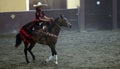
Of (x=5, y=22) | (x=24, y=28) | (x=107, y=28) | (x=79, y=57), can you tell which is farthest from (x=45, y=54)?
(x=107, y=28)

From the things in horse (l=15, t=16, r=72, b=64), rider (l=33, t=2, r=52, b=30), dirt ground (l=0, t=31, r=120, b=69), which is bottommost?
dirt ground (l=0, t=31, r=120, b=69)

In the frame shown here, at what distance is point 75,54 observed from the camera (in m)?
12.3

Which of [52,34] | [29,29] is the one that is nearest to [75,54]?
[52,34]

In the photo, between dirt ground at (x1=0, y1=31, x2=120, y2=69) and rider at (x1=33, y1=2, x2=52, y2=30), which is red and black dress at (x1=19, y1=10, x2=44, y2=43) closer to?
rider at (x1=33, y1=2, x2=52, y2=30)

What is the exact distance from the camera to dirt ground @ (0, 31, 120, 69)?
10.1 metres

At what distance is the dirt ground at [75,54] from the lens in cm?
1010

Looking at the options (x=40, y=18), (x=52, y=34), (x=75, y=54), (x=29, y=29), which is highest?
(x=40, y=18)

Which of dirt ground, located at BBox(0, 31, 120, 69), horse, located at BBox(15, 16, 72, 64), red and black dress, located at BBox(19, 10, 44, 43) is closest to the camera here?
dirt ground, located at BBox(0, 31, 120, 69)

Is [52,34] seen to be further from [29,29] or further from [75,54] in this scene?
[75,54]

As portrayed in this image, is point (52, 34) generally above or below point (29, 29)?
below

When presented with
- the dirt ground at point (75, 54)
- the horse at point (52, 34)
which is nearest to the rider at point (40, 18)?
the horse at point (52, 34)

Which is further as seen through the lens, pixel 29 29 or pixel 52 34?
pixel 29 29

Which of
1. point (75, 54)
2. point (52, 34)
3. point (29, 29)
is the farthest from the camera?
point (75, 54)

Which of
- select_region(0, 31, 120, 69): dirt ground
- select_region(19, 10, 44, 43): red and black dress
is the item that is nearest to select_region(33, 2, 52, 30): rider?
select_region(19, 10, 44, 43): red and black dress
